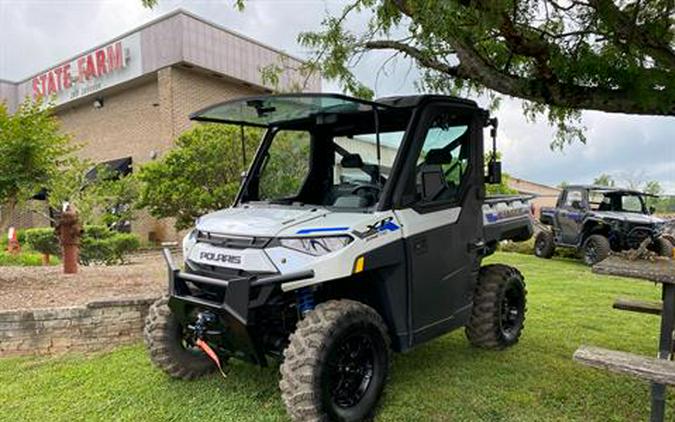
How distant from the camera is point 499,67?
4004 mm

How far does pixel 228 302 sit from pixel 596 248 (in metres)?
11.0

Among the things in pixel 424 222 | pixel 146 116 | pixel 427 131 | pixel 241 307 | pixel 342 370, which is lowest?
pixel 342 370

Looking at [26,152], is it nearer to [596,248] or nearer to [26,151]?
[26,151]

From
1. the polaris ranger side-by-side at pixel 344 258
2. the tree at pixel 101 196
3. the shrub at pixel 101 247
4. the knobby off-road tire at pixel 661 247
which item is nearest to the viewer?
the polaris ranger side-by-side at pixel 344 258

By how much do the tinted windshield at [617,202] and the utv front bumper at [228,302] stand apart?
38.2 ft

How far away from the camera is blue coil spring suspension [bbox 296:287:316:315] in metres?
3.26

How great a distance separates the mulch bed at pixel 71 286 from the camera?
5.31 m

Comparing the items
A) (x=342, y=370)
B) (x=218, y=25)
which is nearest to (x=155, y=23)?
(x=218, y=25)

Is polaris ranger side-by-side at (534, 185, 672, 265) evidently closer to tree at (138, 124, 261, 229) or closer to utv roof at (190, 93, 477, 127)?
tree at (138, 124, 261, 229)

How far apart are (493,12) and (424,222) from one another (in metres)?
1.48

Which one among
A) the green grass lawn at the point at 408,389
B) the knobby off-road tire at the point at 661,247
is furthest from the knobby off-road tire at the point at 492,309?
the knobby off-road tire at the point at 661,247

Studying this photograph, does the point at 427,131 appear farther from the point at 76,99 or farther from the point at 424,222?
the point at 76,99

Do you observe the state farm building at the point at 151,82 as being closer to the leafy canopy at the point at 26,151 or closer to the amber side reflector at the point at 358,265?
the leafy canopy at the point at 26,151

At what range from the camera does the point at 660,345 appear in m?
3.40
